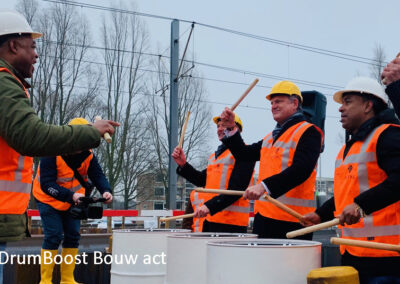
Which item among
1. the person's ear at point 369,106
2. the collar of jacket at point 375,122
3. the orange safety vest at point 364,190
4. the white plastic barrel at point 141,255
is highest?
the person's ear at point 369,106

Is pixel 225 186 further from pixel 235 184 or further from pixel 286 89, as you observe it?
pixel 286 89

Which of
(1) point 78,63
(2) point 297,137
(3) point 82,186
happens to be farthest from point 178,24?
(2) point 297,137

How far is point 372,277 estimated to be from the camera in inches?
115

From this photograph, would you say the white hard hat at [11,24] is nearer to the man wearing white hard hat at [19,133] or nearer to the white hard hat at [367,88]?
the man wearing white hard hat at [19,133]

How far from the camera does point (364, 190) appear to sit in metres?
3.08

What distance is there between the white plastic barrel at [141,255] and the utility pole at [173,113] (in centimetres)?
1188

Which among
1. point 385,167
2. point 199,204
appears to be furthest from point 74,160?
point 385,167

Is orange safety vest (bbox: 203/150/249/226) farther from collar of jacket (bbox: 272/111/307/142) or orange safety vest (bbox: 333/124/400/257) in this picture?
orange safety vest (bbox: 333/124/400/257)

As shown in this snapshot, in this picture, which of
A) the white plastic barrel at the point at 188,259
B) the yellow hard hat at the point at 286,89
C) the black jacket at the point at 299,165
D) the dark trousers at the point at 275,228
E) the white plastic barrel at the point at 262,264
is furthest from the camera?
the yellow hard hat at the point at 286,89

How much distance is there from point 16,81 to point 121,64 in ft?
83.3

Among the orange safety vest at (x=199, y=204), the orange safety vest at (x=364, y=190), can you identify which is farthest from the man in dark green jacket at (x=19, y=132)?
the orange safety vest at (x=199, y=204)

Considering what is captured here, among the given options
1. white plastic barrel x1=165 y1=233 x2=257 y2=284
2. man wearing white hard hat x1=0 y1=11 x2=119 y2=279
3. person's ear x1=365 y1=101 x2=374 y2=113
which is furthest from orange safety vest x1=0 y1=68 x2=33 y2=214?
person's ear x1=365 y1=101 x2=374 y2=113

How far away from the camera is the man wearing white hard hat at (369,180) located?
287 centimetres

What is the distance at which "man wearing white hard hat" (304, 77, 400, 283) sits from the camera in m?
2.87
